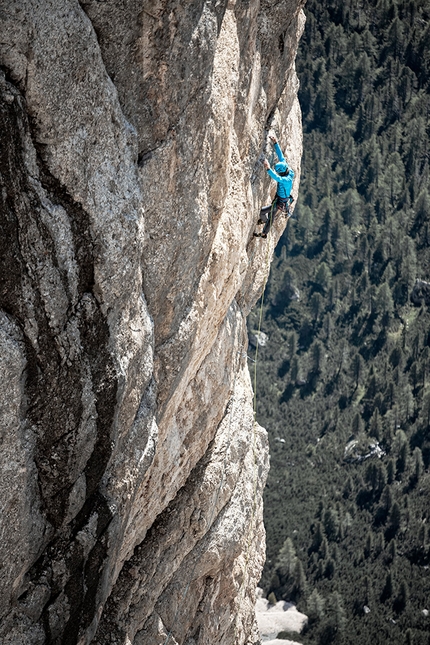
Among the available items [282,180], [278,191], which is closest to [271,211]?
[278,191]

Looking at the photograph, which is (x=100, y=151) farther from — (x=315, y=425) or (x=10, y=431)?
(x=315, y=425)

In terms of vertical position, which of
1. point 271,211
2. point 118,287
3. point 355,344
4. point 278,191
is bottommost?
point 355,344

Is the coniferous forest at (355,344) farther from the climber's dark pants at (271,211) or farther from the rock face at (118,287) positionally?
the rock face at (118,287)

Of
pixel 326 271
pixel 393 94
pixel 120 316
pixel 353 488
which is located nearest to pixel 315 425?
pixel 353 488

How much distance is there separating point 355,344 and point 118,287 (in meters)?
100

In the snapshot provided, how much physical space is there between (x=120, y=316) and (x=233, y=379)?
6.43 meters

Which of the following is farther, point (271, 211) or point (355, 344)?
point (355, 344)

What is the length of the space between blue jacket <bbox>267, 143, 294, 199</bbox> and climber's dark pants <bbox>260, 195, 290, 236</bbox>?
0.51 ft

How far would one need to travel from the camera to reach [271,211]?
18.1 metres

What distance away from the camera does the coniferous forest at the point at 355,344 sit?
3279 inches

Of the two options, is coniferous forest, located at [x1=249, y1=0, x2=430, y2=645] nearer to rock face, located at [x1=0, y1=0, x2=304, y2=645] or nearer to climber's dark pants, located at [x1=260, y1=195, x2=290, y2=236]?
climber's dark pants, located at [x1=260, y1=195, x2=290, y2=236]

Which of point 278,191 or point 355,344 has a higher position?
point 278,191

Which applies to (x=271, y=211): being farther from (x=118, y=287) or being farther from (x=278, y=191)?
(x=118, y=287)

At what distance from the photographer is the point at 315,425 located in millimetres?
101562
